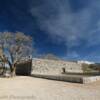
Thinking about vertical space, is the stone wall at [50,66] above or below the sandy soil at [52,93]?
above

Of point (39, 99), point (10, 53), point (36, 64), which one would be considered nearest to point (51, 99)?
point (39, 99)

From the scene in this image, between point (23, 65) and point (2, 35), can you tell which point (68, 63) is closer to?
point (23, 65)

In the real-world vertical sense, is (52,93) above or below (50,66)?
below

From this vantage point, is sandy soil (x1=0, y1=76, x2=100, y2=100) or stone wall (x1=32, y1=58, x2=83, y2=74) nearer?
sandy soil (x1=0, y1=76, x2=100, y2=100)

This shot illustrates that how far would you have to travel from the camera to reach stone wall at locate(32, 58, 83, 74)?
26.2 meters

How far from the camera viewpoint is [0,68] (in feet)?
99.2

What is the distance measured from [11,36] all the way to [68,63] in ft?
48.1

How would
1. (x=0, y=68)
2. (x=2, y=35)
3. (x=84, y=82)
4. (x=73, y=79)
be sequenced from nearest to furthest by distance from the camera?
(x=84, y=82)
(x=73, y=79)
(x=2, y=35)
(x=0, y=68)

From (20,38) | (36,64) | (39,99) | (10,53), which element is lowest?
(39,99)

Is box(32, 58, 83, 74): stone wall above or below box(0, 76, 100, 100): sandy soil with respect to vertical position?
above

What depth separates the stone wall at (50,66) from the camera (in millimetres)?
26180

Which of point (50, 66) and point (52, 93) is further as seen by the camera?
point (50, 66)

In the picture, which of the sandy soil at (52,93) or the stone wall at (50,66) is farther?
the stone wall at (50,66)

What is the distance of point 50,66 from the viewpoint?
27969 mm
